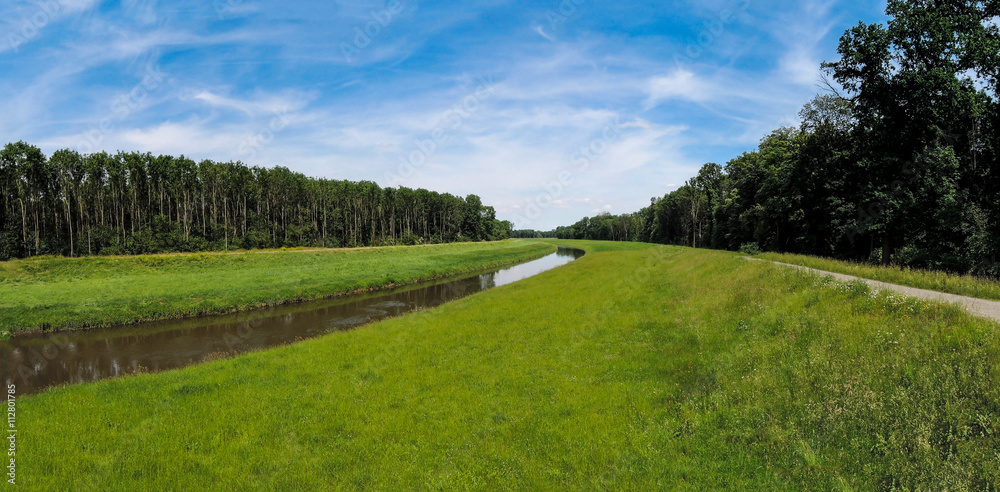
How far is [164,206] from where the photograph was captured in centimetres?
7269

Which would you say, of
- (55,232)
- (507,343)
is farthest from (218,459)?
(55,232)

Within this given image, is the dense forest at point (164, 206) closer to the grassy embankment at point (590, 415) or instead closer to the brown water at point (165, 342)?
the brown water at point (165, 342)

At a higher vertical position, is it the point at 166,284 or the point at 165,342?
the point at 166,284

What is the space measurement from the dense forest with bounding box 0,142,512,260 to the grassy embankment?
238 feet

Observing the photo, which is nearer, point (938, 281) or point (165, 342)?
point (938, 281)

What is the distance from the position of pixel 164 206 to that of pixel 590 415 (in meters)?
94.0

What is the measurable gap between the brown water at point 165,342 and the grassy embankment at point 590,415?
20.5 ft

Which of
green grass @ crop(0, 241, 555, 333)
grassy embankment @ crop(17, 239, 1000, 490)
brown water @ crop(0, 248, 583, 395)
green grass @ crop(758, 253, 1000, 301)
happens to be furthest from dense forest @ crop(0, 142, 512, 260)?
green grass @ crop(758, 253, 1000, 301)

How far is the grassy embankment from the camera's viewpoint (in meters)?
5.69

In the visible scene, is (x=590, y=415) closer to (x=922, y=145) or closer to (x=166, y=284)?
(x=922, y=145)

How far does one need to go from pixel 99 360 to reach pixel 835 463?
2624 centimetres

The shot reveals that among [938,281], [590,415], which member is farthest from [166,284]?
[938,281]

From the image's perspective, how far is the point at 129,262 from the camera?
3903 centimetres

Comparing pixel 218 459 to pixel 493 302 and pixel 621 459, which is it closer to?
pixel 621 459
